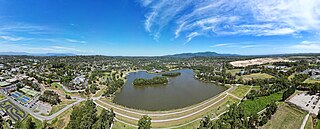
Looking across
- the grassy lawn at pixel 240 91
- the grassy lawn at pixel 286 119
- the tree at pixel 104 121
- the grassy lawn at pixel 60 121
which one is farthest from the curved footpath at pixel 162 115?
the grassy lawn at pixel 240 91

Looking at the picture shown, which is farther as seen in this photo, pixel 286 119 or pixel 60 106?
pixel 60 106

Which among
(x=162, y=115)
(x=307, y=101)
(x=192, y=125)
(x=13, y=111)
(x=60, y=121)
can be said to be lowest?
(x=60, y=121)

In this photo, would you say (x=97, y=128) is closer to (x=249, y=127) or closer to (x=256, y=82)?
(x=249, y=127)

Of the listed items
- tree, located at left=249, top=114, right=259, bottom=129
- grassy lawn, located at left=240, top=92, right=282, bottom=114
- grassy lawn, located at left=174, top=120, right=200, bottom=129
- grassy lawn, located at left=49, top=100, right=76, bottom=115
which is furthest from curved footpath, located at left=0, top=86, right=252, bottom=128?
grassy lawn, located at left=240, top=92, right=282, bottom=114

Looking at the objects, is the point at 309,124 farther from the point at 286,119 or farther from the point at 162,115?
the point at 162,115

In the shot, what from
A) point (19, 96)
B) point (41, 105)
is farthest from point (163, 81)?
point (19, 96)

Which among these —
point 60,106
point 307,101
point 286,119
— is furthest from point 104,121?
point 307,101

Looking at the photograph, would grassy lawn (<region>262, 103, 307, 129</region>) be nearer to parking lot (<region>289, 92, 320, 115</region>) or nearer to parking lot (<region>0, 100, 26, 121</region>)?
parking lot (<region>289, 92, 320, 115</region>)
